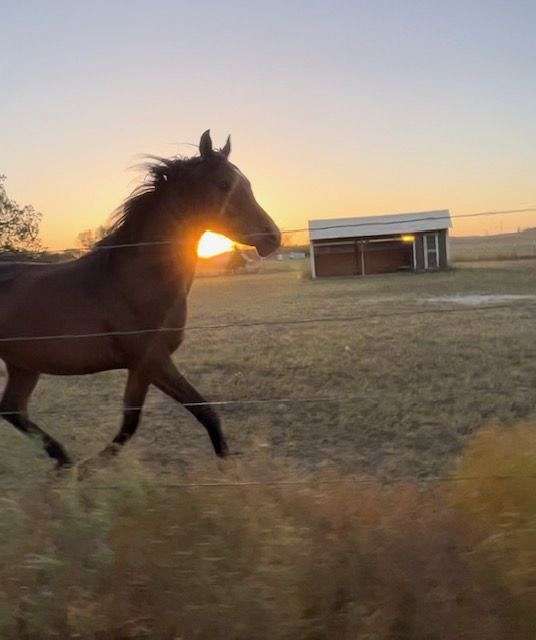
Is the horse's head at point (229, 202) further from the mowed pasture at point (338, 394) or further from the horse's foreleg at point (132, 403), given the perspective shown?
the horse's foreleg at point (132, 403)

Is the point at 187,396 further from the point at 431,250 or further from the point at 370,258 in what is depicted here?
the point at 370,258

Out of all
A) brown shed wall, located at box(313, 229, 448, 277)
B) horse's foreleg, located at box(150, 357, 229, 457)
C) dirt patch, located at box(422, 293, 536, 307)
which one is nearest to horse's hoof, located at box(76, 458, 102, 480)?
horse's foreleg, located at box(150, 357, 229, 457)

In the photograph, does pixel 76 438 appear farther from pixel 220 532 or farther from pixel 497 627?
pixel 497 627

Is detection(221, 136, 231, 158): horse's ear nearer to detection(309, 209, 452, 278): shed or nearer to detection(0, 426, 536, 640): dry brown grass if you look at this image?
detection(0, 426, 536, 640): dry brown grass

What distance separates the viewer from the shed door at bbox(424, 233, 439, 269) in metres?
31.0

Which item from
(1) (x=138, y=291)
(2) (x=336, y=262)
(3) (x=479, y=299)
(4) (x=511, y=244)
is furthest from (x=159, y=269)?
(2) (x=336, y=262)

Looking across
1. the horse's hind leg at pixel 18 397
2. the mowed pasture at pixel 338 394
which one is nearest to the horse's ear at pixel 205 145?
the mowed pasture at pixel 338 394

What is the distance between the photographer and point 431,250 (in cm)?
3162

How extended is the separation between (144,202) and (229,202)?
59cm

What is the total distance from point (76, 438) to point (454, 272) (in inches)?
809

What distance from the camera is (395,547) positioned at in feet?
8.86

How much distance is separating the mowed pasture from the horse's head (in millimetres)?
699

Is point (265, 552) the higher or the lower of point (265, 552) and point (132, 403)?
the lower

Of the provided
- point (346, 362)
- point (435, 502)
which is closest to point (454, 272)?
point (346, 362)
